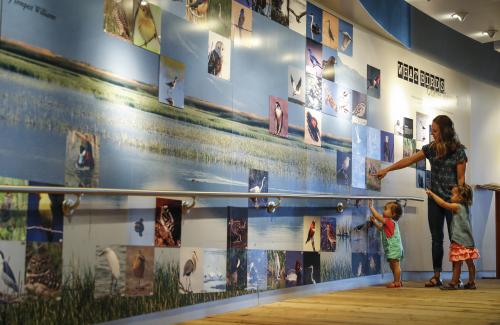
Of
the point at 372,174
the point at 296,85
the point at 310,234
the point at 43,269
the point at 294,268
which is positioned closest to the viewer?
the point at 43,269

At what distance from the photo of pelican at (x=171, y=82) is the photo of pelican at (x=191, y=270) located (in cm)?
104

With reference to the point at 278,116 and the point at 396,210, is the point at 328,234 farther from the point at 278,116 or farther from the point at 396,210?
the point at 278,116

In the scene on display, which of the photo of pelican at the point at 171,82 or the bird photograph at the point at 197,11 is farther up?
the bird photograph at the point at 197,11

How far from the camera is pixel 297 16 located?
6855 mm

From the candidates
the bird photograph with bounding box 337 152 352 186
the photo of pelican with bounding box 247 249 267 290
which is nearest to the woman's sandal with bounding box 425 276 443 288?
the bird photograph with bounding box 337 152 352 186

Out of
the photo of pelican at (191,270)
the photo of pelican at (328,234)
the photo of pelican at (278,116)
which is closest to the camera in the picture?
the photo of pelican at (191,270)

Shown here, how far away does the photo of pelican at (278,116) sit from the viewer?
6301 millimetres

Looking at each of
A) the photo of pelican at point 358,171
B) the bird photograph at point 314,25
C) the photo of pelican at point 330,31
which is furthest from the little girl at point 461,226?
the bird photograph at point 314,25

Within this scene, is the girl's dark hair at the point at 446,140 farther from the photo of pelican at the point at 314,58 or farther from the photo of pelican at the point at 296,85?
the photo of pelican at the point at 296,85

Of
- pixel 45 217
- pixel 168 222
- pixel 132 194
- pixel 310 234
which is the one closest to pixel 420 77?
pixel 310 234

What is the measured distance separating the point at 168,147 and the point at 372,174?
390 centimetres

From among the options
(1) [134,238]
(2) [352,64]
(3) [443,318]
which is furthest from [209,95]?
(2) [352,64]

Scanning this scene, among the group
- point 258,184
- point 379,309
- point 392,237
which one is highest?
point 258,184

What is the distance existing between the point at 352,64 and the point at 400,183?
5.90 feet
